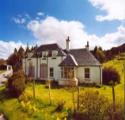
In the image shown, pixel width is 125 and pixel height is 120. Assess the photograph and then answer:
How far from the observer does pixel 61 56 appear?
37312mm

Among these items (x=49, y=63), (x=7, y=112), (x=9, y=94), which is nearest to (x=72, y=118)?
(x=7, y=112)

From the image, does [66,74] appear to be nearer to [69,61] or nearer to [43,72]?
[69,61]

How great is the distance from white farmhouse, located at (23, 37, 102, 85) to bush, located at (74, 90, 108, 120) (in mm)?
13814

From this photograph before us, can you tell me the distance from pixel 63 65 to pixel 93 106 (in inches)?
765

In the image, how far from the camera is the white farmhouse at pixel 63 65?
34.7 meters

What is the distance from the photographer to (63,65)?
35.5 metres

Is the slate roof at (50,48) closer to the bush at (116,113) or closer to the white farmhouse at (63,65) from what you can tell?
the white farmhouse at (63,65)

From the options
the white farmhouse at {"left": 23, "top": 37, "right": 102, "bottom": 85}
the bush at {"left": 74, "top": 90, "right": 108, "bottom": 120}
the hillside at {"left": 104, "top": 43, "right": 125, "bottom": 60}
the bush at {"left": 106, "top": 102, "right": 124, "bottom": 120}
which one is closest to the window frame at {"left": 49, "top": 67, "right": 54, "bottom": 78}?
the white farmhouse at {"left": 23, "top": 37, "right": 102, "bottom": 85}

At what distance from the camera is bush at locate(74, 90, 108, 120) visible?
628 inches

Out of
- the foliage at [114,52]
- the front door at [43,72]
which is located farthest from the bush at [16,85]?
the foliage at [114,52]

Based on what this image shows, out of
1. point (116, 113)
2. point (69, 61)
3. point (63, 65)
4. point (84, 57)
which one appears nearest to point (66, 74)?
point (63, 65)

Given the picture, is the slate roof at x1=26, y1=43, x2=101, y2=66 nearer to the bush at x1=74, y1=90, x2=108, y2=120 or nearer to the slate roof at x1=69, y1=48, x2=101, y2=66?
the slate roof at x1=69, y1=48, x2=101, y2=66

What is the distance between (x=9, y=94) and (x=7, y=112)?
661cm

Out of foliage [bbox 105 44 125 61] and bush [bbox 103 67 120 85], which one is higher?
foliage [bbox 105 44 125 61]
